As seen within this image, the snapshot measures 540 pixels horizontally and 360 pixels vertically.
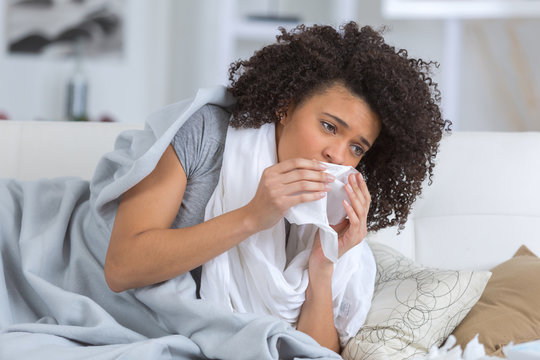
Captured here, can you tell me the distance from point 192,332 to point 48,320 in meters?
0.28

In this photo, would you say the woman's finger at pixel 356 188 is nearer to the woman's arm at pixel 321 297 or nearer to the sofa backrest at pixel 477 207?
the woman's arm at pixel 321 297

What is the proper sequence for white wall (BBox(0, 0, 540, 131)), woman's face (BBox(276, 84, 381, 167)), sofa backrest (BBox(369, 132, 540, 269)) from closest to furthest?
1. woman's face (BBox(276, 84, 381, 167))
2. sofa backrest (BBox(369, 132, 540, 269))
3. white wall (BBox(0, 0, 540, 131))

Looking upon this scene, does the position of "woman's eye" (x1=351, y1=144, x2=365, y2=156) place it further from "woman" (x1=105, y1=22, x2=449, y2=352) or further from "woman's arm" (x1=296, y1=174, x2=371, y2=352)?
"woman's arm" (x1=296, y1=174, x2=371, y2=352)

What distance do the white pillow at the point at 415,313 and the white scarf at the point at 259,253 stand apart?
47 mm

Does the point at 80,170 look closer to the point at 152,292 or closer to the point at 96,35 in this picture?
the point at 152,292

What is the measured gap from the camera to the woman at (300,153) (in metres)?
1.25

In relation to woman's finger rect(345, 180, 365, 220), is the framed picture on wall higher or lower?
higher

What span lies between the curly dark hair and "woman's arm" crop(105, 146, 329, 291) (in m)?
0.19

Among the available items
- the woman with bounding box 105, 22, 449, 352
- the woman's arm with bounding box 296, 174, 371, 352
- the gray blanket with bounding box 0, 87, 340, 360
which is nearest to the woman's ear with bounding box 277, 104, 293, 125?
the woman with bounding box 105, 22, 449, 352

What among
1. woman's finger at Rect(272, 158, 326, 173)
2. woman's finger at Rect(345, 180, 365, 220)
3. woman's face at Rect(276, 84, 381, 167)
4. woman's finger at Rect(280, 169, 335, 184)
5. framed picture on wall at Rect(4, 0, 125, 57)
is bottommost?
woman's finger at Rect(345, 180, 365, 220)

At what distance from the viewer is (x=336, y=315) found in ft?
4.79

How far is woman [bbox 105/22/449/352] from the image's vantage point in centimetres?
125

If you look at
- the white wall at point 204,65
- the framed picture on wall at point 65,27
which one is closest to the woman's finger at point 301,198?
the white wall at point 204,65

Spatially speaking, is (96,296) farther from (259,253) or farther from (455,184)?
(455,184)
